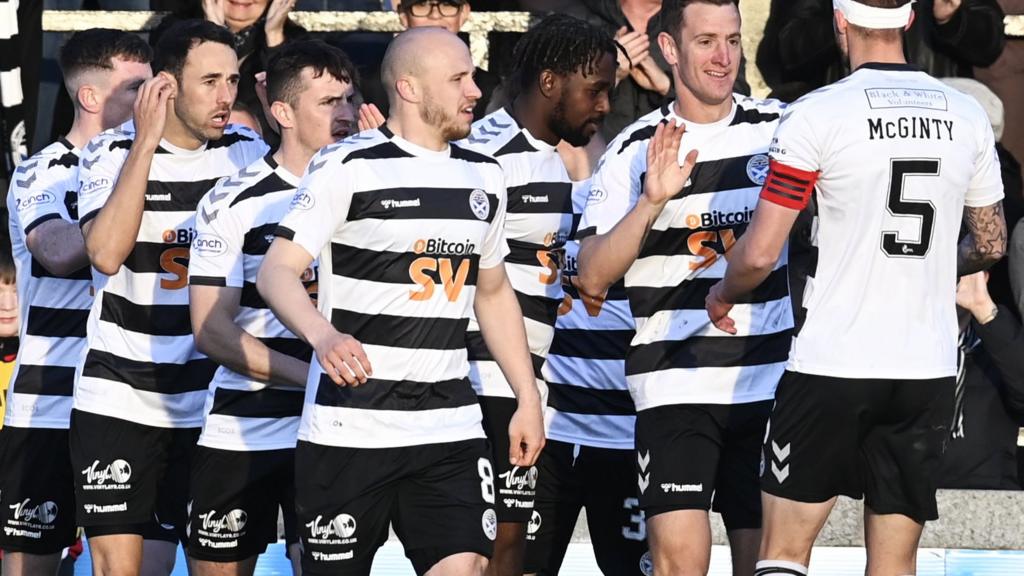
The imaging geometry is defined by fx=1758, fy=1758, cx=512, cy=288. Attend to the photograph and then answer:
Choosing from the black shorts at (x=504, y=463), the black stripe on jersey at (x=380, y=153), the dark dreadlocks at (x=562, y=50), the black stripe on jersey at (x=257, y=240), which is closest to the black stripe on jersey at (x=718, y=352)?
the black shorts at (x=504, y=463)

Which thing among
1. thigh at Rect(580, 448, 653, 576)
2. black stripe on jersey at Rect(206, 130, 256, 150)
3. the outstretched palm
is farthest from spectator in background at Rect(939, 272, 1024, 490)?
black stripe on jersey at Rect(206, 130, 256, 150)

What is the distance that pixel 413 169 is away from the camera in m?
5.91

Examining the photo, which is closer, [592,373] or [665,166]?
[665,166]

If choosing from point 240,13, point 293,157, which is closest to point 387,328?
point 293,157

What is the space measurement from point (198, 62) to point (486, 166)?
1569 mm

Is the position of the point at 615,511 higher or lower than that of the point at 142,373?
lower

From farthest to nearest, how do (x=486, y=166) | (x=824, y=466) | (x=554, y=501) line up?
(x=554, y=501) → (x=486, y=166) → (x=824, y=466)

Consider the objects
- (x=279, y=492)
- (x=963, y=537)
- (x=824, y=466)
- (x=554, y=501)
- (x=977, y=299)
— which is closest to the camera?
(x=824, y=466)

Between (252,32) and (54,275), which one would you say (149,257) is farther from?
(252,32)

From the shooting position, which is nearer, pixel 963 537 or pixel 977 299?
pixel 977 299

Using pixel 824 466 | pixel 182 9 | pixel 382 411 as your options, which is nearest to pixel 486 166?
pixel 382 411

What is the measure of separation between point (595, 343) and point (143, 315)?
184 cm

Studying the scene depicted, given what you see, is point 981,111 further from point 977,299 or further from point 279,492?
point 279,492

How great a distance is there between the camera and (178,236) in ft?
23.0
